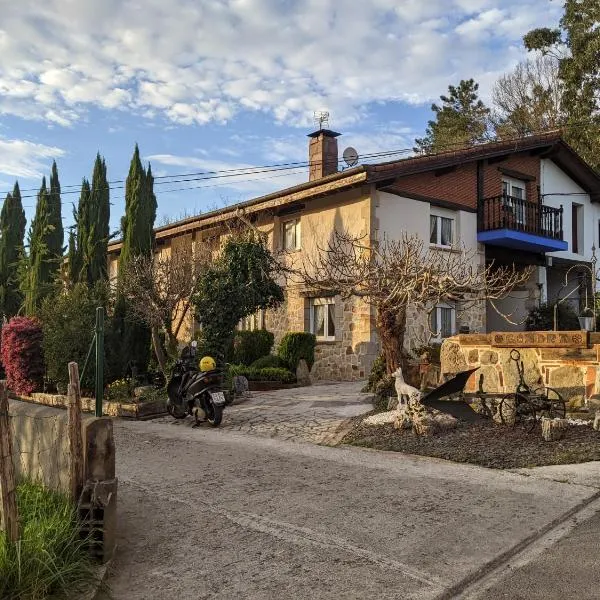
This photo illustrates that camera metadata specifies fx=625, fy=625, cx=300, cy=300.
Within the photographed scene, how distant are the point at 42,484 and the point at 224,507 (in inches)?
55.5

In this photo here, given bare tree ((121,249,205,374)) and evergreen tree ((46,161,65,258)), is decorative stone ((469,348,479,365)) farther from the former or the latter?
evergreen tree ((46,161,65,258))

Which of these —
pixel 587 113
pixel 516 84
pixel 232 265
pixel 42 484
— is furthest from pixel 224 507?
pixel 516 84

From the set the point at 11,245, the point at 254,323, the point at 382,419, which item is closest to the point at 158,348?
the point at 254,323

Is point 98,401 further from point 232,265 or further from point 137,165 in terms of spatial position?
point 137,165

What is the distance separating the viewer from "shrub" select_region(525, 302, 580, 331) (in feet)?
62.5

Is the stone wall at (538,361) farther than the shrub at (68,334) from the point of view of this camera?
No

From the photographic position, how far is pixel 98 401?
7016 millimetres

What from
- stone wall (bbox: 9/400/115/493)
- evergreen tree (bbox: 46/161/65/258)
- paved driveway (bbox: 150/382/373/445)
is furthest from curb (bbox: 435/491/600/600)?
evergreen tree (bbox: 46/161/65/258)

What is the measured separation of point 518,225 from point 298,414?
1204 centimetres

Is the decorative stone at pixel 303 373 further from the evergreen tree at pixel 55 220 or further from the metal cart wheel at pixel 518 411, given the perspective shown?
the evergreen tree at pixel 55 220

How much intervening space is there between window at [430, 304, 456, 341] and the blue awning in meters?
2.53

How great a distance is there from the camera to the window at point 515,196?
62.6ft

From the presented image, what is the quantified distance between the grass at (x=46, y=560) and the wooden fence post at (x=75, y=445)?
0.38ft

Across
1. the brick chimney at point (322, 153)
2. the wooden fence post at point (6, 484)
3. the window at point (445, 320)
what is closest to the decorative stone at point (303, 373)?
the window at point (445, 320)
